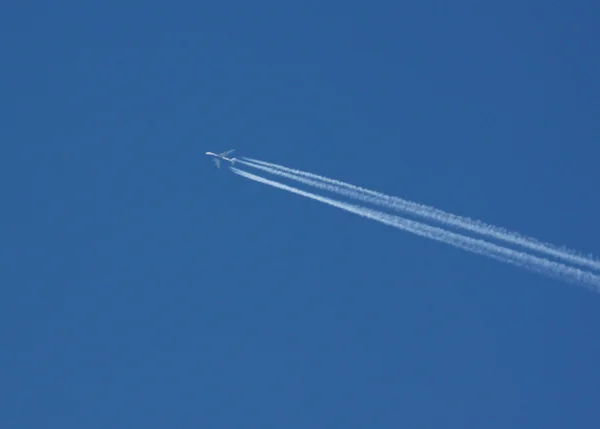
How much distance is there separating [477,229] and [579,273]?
4499 mm

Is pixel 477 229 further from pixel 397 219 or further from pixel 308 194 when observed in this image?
pixel 308 194

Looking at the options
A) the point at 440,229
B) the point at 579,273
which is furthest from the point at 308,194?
the point at 579,273

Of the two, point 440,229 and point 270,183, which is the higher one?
point 270,183

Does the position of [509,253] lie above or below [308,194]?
below

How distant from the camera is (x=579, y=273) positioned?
103ft

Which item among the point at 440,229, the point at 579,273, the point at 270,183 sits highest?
the point at 270,183

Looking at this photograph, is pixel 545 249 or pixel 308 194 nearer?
pixel 545 249

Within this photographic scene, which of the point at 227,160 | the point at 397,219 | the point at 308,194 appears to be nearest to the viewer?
the point at 397,219

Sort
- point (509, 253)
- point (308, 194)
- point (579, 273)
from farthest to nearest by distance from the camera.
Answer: point (308, 194) < point (509, 253) < point (579, 273)

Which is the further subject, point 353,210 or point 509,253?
point 353,210

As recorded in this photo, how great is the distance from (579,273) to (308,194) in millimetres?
11425

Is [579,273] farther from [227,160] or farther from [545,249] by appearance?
[227,160]

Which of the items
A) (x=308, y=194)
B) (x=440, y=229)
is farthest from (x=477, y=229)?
(x=308, y=194)

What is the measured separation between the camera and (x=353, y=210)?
125 ft
